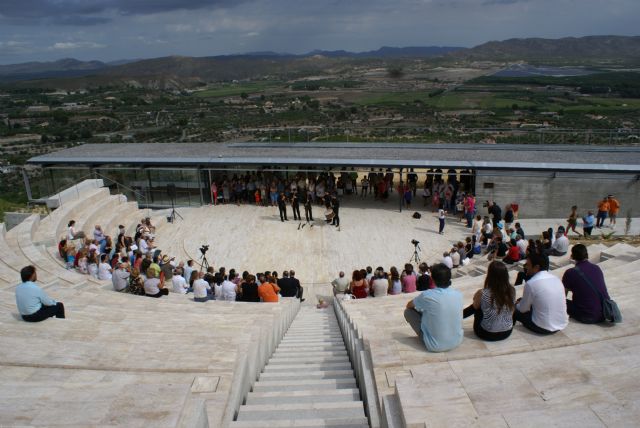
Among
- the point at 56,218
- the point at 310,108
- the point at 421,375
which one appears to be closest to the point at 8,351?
the point at 421,375

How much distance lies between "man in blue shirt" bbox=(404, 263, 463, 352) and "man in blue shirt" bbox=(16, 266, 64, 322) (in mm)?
5255

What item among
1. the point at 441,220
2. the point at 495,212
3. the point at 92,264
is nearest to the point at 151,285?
the point at 92,264

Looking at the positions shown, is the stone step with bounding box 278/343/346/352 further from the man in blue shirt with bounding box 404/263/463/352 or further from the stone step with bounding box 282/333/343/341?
the man in blue shirt with bounding box 404/263/463/352

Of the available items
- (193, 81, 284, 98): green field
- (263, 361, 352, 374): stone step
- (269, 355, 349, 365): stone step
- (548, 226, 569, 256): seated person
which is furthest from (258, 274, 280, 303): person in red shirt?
(193, 81, 284, 98): green field

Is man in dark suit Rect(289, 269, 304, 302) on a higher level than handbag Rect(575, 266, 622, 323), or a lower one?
lower

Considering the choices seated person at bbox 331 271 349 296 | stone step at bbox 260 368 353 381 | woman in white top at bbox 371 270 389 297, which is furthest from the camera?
seated person at bbox 331 271 349 296

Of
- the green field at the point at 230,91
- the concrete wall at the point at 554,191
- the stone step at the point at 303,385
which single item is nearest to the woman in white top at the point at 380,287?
the stone step at the point at 303,385

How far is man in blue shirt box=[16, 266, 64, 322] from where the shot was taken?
6.73 meters

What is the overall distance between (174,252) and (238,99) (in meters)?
104

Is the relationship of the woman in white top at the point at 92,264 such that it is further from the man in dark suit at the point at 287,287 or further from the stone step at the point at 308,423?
the stone step at the point at 308,423

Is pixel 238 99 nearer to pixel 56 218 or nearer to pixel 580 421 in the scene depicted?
pixel 56 218

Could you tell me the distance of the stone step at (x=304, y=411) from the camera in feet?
14.8

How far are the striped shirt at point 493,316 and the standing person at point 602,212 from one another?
Answer: 1343cm

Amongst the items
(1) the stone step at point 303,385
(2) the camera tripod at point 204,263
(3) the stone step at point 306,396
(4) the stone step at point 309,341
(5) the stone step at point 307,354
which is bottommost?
(2) the camera tripod at point 204,263
